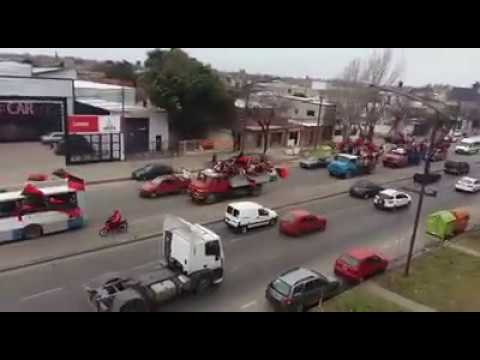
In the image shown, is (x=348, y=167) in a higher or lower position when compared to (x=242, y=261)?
higher

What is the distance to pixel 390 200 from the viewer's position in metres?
25.7

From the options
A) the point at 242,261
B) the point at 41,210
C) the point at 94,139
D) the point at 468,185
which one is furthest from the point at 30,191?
the point at 468,185

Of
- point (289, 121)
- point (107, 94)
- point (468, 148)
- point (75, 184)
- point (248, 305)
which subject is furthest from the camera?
point (468, 148)

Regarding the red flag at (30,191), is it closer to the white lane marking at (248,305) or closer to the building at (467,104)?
the white lane marking at (248,305)

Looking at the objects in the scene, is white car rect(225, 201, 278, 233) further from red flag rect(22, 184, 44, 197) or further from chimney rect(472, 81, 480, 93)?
chimney rect(472, 81, 480, 93)

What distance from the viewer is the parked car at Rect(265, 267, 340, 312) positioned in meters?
13.1

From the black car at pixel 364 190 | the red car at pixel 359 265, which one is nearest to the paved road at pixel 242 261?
the red car at pixel 359 265

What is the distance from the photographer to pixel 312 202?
26.8 m

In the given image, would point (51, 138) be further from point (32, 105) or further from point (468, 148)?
point (468, 148)

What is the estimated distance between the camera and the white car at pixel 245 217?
20.2m

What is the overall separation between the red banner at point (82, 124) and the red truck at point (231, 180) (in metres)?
11.3

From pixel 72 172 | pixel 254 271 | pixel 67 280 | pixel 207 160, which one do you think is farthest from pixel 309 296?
pixel 207 160

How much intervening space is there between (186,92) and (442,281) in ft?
85.2

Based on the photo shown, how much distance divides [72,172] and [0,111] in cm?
1189
